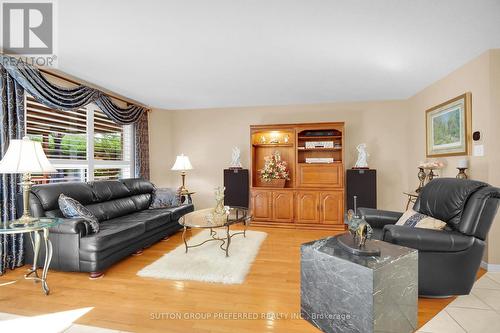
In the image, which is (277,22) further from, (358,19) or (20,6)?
(20,6)

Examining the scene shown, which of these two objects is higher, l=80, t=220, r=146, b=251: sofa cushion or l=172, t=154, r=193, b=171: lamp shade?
l=172, t=154, r=193, b=171: lamp shade

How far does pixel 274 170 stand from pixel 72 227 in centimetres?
340

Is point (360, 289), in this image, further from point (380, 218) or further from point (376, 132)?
point (376, 132)

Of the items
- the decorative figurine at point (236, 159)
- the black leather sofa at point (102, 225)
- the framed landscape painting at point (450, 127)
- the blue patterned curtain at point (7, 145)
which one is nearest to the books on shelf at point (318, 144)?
the decorative figurine at point (236, 159)

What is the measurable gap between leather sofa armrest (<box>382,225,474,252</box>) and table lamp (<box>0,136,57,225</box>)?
3406 mm

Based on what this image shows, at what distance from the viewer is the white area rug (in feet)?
8.54

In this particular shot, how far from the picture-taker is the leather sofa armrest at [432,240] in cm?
203

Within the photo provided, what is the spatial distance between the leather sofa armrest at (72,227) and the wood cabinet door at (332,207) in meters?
3.73

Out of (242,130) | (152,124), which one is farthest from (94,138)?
(242,130)

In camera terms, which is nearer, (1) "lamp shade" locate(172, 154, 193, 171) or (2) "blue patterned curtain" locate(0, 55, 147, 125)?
(2) "blue patterned curtain" locate(0, 55, 147, 125)

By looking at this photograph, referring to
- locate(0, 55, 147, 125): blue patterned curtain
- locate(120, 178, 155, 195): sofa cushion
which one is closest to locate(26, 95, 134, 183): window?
locate(0, 55, 147, 125): blue patterned curtain

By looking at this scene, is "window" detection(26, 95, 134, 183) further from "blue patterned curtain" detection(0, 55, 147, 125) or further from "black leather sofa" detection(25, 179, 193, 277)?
"black leather sofa" detection(25, 179, 193, 277)

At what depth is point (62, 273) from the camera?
2.74 metres

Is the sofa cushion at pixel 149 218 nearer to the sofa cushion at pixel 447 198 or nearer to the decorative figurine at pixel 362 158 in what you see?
the sofa cushion at pixel 447 198
